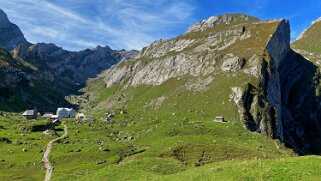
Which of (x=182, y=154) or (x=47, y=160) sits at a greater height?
(x=182, y=154)

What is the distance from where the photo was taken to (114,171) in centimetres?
6053

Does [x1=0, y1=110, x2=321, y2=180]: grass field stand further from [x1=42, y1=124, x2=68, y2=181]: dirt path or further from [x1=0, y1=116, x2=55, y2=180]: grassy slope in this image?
[x1=42, y1=124, x2=68, y2=181]: dirt path

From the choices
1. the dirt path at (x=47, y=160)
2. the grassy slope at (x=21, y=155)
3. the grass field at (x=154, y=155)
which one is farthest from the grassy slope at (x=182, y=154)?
the grassy slope at (x=21, y=155)

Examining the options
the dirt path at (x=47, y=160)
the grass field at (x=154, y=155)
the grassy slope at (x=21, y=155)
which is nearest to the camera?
the grass field at (x=154, y=155)

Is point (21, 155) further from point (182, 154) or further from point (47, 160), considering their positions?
point (182, 154)

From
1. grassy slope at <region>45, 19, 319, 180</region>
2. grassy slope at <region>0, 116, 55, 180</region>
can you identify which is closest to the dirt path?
grassy slope at <region>0, 116, 55, 180</region>

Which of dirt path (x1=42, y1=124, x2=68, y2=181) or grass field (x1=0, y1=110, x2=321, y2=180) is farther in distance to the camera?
dirt path (x1=42, y1=124, x2=68, y2=181)

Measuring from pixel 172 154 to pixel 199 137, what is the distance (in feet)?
73.6

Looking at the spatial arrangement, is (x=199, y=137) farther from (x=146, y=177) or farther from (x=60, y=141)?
(x=146, y=177)

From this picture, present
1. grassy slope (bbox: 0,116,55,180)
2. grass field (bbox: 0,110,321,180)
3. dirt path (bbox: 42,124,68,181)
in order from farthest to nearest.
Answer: grassy slope (bbox: 0,116,55,180)
dirt path (bbox: 42,124,68,181)
grass field (bbox: 0,110,321,180)

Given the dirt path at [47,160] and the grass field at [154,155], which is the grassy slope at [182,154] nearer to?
the grass field at [154,155]

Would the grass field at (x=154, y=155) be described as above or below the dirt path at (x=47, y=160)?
above

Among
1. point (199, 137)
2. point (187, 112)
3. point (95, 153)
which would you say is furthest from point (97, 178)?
point (187, 112)

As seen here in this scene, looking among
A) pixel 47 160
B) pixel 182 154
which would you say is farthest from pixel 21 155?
pixel 182 154
